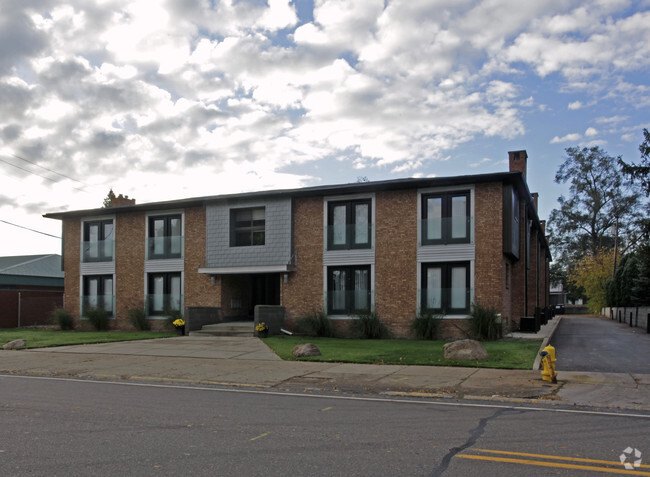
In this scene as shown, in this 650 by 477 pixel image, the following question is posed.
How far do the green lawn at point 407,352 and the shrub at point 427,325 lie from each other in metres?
0.90

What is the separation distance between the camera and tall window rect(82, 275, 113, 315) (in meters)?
27.8

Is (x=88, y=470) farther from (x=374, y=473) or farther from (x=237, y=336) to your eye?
(x=237, y=336)

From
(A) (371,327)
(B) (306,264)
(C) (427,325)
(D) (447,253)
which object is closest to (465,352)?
(C) (427,325)

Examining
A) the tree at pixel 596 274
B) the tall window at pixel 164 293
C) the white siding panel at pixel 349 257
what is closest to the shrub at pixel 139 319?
the tall window at pixel 164 293

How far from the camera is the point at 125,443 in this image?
21.1 feet

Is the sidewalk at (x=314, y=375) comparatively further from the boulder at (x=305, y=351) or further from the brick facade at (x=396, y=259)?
the brick facade at (x=396, y=259)

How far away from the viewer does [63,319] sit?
91.8 feet

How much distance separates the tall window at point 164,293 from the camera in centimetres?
2617

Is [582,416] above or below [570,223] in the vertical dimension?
below

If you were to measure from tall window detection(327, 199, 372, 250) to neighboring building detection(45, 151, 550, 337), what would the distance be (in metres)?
0.04

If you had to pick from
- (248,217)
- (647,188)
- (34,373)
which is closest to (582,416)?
(34,373)

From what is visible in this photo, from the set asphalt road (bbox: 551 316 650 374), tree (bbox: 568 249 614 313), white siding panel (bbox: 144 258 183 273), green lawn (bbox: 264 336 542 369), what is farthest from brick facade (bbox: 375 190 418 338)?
tree (bbox: 568 249 614 313)

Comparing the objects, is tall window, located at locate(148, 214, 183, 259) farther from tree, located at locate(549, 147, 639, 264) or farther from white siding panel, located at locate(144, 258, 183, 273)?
tree, located at locate(549, 147, 639, 264)

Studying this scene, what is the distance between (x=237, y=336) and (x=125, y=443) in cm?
1611
